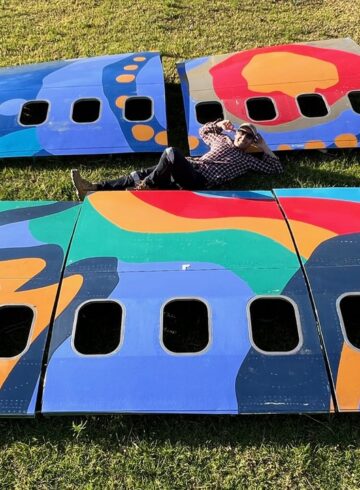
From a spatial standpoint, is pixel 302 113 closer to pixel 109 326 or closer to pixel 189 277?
pixel 189 277

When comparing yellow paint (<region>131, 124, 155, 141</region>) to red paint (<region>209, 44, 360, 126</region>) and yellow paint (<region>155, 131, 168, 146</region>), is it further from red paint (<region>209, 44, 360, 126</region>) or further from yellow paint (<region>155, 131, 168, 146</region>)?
red paint (<region>209, 44, 360, 126</region>)

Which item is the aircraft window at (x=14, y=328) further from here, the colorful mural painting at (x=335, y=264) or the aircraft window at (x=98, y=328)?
the colorful mural painting at (x=335, y=264)

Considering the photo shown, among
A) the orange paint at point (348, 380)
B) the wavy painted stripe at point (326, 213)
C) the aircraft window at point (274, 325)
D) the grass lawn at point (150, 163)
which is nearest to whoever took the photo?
the grass lawn at point (150, 163)

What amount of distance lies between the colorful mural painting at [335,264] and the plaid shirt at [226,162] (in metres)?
0.82

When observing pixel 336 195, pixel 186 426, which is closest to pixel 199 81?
pixel 336 195

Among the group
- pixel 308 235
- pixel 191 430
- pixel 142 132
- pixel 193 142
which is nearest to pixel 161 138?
pixel 142 132

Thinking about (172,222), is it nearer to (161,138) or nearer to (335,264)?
(335,264)

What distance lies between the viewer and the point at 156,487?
11.6 feet

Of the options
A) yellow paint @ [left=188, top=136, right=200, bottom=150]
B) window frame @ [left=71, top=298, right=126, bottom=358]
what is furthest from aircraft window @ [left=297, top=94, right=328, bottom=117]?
window frame @ [left=71, top=298, right=126, bottom=358]

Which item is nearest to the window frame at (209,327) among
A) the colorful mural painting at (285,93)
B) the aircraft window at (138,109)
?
the colorful mural painting at (285,93)

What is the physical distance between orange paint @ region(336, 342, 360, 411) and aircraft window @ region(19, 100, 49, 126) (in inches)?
200

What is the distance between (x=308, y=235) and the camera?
15.5ft

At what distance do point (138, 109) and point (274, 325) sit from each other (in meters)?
4.05

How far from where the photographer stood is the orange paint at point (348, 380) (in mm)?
3736
